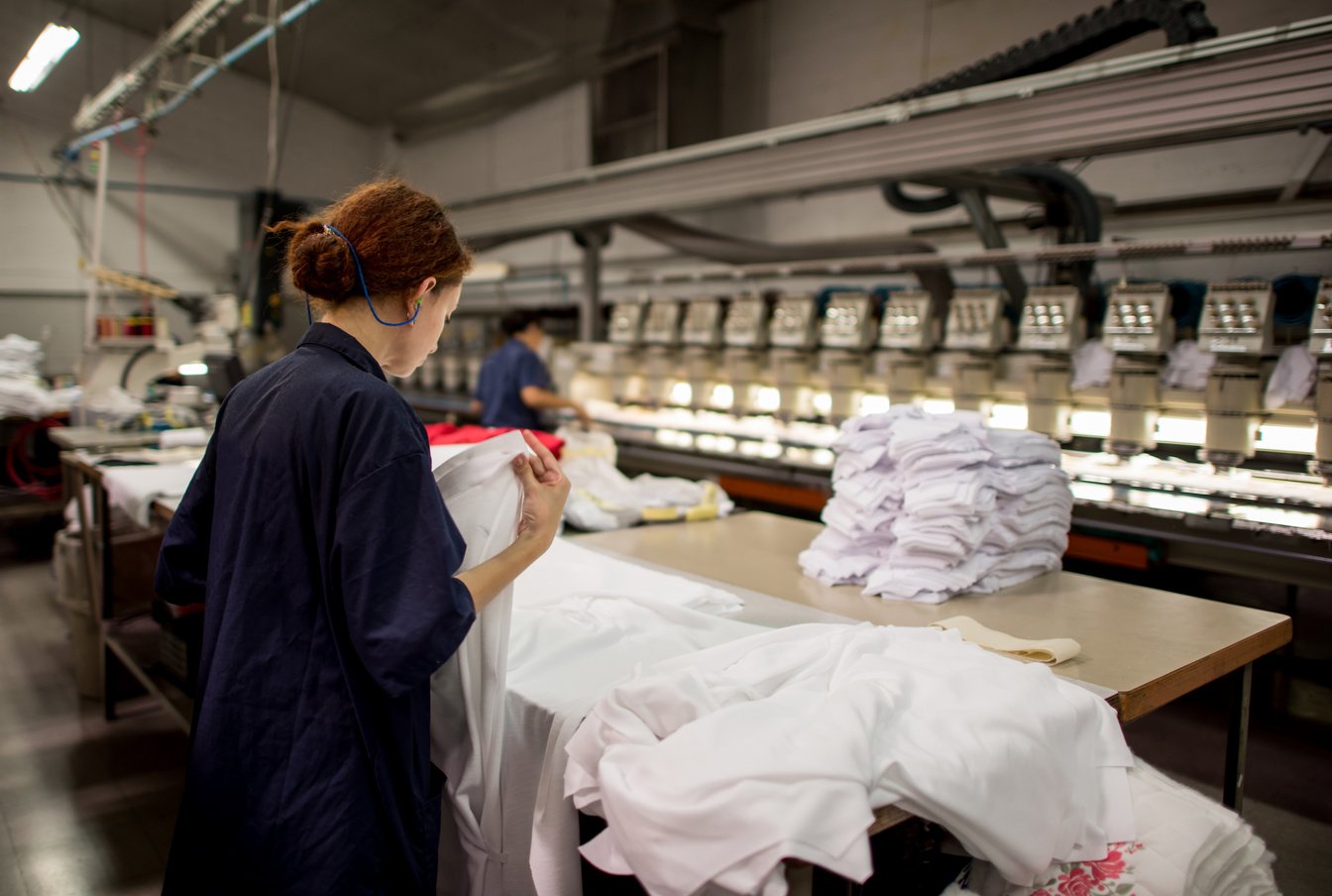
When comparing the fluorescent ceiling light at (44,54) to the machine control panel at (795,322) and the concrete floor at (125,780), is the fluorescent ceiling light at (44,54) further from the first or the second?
the machine control panel at (795,322)

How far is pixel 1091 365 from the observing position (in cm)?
358

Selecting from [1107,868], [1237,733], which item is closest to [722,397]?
[1237,733]

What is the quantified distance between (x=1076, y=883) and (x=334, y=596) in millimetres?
1073

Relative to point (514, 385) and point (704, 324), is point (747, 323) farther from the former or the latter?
point (514, 385)

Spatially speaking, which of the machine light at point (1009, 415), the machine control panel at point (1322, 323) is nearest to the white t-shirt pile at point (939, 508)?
the machine control panel at point (1322, 323)

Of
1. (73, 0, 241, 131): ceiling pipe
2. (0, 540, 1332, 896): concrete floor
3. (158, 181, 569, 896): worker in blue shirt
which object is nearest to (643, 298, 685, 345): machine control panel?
(73, 0, 241, 131): ceiling pipe

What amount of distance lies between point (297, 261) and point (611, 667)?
2.67 ft

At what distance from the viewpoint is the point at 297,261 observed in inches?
51.6

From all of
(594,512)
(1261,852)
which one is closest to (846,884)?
(1261,852)

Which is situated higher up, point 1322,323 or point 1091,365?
point 1322,323

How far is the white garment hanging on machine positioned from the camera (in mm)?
1381

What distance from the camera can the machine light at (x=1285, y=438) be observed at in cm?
303

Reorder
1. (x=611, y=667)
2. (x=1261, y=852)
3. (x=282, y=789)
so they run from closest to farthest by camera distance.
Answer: (x=282, y=789) → (x=1261, y=852) → (x=611, y=667)

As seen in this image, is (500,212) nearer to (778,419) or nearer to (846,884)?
(778,419)
